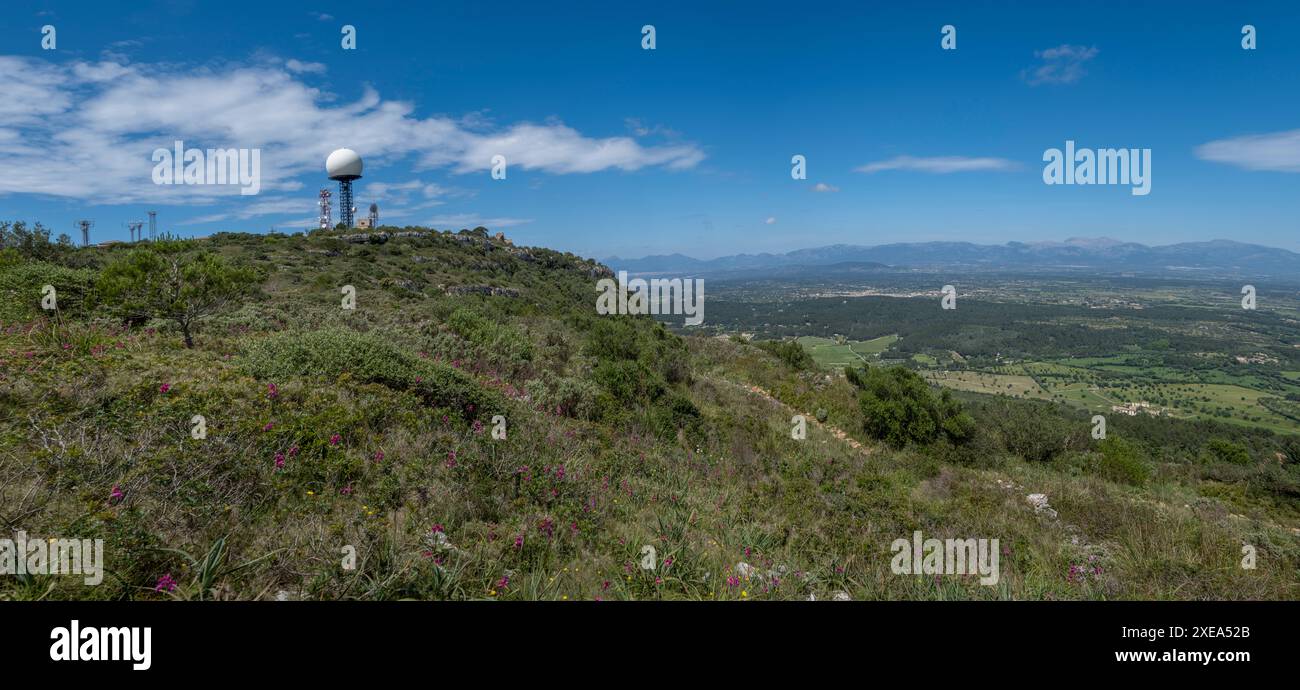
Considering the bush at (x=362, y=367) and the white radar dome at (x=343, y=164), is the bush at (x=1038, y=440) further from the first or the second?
the white radar dome at (x=343, y=164)

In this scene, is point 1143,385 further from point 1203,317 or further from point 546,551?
point 546,551

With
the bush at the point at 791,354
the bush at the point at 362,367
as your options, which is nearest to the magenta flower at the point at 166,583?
the bush at the point at 362,367

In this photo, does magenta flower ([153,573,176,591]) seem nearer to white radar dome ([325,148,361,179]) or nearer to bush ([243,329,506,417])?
bush ([243,329,506,417])

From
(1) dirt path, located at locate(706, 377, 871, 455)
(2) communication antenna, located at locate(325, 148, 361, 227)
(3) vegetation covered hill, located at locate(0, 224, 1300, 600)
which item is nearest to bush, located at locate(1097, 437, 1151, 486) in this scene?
(3) vegetation covered hill, located at locate(0, 224, 1300, 600)

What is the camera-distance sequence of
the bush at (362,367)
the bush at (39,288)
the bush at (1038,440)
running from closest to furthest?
the bush at (362,367) → the bush at (39,288) → the bush at (1038,440)

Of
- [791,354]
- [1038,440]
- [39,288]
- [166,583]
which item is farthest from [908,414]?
[39,288]

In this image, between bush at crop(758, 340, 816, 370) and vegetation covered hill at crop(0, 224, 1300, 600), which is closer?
vegetation covered hill at crop(0, 224, 1300, 600)
